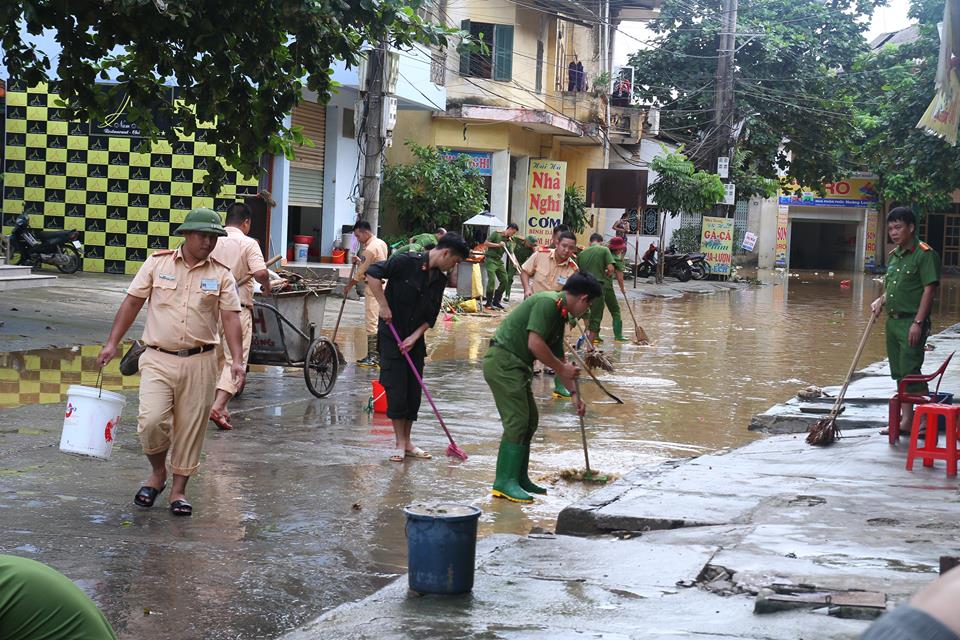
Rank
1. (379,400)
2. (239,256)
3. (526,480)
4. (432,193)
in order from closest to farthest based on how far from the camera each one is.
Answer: (526,480) < (239,256) < (379,400) < (432,193)

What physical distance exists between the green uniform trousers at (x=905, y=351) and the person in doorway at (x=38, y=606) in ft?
25.4

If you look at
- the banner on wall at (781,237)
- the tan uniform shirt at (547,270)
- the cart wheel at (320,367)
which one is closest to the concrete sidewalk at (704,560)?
the cart wheel at (320,367)

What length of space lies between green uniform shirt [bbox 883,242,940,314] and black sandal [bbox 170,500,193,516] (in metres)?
5.61

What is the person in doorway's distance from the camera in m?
2.22

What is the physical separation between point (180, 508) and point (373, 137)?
15064 mm

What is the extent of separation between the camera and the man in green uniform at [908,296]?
8891 mm

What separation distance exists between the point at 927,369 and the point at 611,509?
824 centimetres

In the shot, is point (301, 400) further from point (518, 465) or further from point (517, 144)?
point (517, 144)

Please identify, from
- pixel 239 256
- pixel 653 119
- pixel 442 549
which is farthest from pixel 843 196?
pixel 442 549

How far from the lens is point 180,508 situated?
657 centimetres

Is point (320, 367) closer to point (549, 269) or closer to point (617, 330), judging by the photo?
point (549, 269)

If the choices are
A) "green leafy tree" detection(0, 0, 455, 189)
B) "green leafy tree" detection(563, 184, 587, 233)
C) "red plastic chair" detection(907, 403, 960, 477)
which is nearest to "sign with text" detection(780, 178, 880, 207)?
"green leafy tree" detection(563, 184, 587, 233)

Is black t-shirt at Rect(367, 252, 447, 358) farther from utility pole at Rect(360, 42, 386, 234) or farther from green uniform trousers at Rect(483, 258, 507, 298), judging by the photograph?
green uniform trousers at Rect(483, 258, 507, 298)

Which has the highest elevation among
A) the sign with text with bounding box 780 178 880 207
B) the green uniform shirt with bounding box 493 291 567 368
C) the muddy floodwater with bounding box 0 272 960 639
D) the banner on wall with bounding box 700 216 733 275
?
the sign with text with bounding box 780 178 880 207
